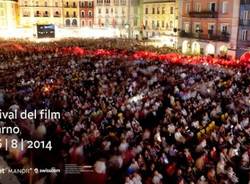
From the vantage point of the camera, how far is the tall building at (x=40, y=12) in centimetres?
8981

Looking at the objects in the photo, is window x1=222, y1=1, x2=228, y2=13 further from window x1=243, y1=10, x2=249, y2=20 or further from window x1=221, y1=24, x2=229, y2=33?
window x1=243, y1=10, x2=249, y2=20

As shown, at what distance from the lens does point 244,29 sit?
140ft

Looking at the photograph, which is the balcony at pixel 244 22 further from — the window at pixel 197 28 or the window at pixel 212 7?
the window at pixel 197 28

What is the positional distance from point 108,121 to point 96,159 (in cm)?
311

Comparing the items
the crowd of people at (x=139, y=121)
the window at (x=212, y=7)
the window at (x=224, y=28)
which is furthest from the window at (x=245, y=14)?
the crowd of people at (x=139, y=121)

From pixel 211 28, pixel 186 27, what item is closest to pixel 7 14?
pixel 186 27

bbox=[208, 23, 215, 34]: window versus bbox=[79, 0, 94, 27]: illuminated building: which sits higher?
bbox=[79, 0, 94, 27]: illuminated building

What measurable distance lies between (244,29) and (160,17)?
30557 mm

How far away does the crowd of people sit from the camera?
39.4ft

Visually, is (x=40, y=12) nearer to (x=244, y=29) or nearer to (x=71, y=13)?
(x=71, y=13)

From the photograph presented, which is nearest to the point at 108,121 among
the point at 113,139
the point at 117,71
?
the point at 113,139

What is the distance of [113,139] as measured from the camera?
540 inches

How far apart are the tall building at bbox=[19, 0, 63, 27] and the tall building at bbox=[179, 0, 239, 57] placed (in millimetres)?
46159

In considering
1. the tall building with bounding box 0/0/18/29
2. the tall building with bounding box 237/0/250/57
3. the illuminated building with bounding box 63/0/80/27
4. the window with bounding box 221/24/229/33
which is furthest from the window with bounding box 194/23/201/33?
the illuminated building with bounding box 63/0/80/27
